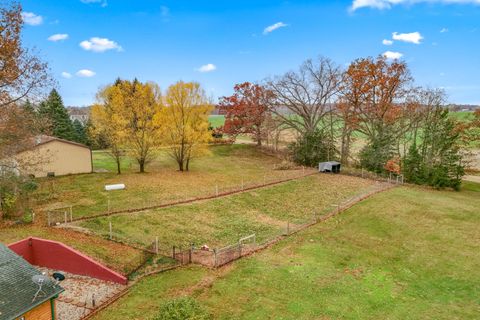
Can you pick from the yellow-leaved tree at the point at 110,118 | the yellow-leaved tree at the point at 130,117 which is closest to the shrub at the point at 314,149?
the yellow-leaved tree at the point at 130,117

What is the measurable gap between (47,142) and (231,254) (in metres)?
27.7

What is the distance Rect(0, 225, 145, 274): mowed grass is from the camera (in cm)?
1694

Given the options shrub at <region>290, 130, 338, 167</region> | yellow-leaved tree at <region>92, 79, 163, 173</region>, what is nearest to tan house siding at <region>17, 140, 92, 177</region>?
yellow-leaved tree at <region>92, 79, 163, 173</region>

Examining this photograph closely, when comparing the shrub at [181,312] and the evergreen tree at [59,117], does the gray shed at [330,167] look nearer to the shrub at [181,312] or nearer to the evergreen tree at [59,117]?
the shrub at [181,312]

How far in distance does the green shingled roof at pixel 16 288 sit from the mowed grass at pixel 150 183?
36.2 ft

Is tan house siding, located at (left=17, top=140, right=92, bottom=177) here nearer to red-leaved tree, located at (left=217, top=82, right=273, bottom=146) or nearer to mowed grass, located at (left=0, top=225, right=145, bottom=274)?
mowed grass, located at (left=0, top=225, right=145, bottom=274)

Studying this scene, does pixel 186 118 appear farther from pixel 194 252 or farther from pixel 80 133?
pixel 80 133

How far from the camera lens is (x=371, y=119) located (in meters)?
42.2

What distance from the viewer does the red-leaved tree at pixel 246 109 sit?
2078 inches

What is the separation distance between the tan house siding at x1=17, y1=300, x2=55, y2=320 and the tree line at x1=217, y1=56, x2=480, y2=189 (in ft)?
114

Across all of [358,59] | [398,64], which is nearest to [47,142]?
[358,59]

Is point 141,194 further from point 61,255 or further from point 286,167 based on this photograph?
point 286,167

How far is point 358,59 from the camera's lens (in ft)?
143

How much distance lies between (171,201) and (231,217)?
536 cm
